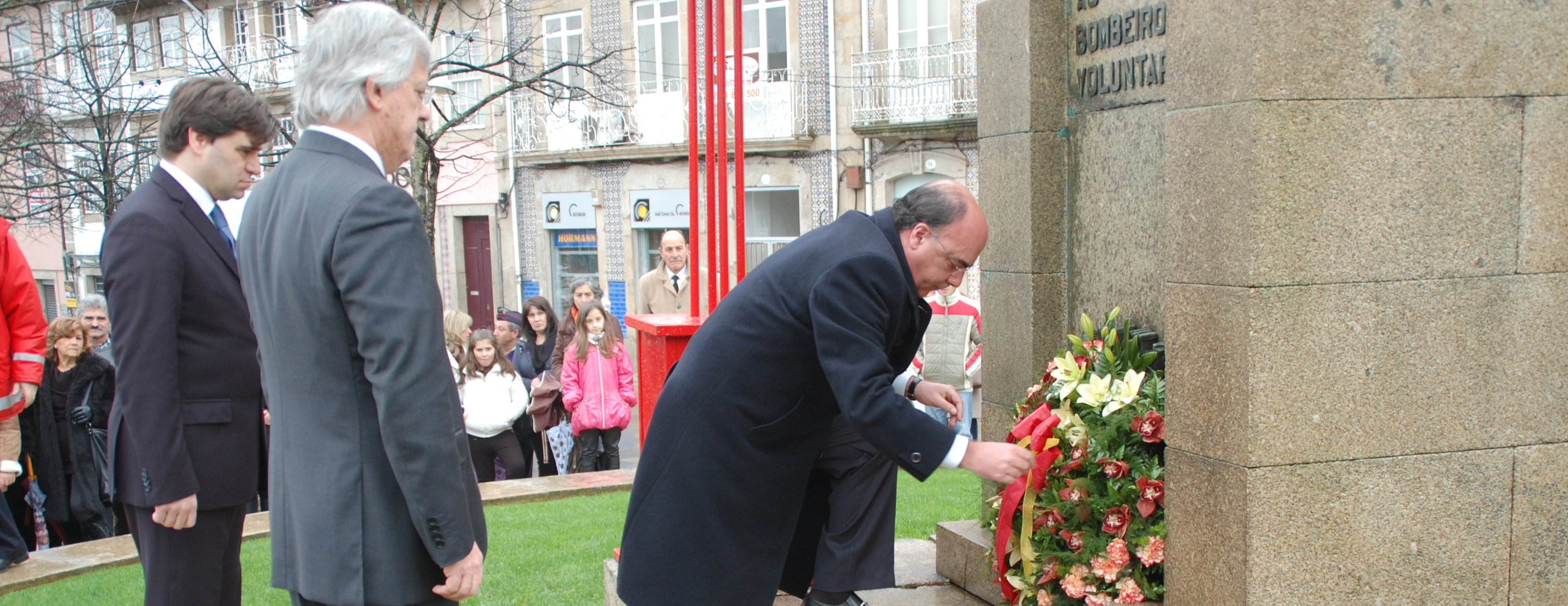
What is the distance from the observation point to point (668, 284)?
1012 centimetres

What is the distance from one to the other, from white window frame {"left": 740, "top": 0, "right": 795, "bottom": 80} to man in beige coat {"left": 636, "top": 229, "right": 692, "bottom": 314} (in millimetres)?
11388

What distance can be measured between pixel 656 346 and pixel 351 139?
260 cm

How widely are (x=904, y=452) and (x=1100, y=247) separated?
5.92 ft

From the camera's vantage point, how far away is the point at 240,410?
11.4 feet

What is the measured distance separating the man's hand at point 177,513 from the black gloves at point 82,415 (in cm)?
451

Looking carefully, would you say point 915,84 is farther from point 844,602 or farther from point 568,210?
point 844,602

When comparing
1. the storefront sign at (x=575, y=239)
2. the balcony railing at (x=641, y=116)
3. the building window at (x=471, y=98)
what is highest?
the building window at (x=471, y=98)

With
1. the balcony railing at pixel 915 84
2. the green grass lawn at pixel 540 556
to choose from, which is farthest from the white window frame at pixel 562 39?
the green grass lawn at pixel 540 556

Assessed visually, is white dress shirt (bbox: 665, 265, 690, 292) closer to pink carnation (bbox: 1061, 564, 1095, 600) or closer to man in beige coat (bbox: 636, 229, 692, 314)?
man in beige coat (bbox: 636, 229, 692, 314)

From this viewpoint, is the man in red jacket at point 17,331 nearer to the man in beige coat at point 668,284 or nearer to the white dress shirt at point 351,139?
the white dress shirt at point 351,139

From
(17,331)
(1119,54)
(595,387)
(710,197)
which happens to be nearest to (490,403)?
(595,387)

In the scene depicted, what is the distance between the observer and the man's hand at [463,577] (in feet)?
8.00

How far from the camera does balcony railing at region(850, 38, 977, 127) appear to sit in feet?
63.2

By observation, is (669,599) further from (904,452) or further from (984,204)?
(984,204)
